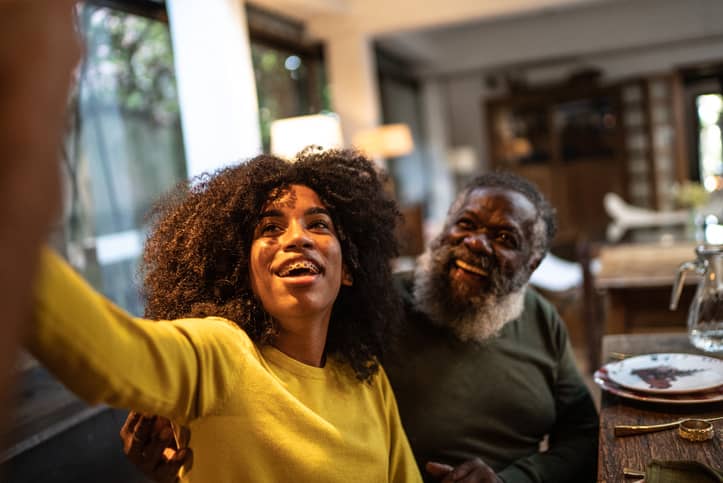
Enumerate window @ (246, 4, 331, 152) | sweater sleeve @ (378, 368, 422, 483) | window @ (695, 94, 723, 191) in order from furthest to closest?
window @ (695, 94, 723, 191)
window @ (246, 4, 331, 152)
sweater sleeve @ (378, 368, 422, 483)

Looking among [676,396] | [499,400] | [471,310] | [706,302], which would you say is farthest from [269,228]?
[706,302]

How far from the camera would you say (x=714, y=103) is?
8836 mm

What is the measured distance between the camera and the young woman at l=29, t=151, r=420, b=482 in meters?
0.87

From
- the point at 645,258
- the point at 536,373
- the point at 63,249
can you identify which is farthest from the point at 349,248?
the point at 645,258

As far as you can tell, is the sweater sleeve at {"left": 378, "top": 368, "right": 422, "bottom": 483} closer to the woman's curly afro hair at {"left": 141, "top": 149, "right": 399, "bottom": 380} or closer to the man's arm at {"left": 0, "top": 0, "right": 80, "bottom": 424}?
the woman's curly afro hair at {"left": 141, "top": 149, "right": 399, "bottom": 380}

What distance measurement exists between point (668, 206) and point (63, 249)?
26.5ft

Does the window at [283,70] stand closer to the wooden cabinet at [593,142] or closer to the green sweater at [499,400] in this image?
the green sweater at [499,400]

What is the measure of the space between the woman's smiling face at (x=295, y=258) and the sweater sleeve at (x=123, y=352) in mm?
128

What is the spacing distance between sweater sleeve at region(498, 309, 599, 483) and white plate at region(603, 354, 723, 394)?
0.12 m

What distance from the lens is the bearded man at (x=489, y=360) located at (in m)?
1.53

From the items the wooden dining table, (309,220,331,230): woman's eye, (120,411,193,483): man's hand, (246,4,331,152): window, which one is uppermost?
(246,4,331,152): window

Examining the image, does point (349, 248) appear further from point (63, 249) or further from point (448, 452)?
point (63, 249)

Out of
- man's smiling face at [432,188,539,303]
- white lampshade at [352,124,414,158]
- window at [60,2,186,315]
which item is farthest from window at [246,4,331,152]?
man's smiling face at [432,188,539,303]

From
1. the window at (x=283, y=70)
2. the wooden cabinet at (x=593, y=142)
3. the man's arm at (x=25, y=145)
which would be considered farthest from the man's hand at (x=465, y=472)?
the wooden cabinet at (x=593, y=142)
